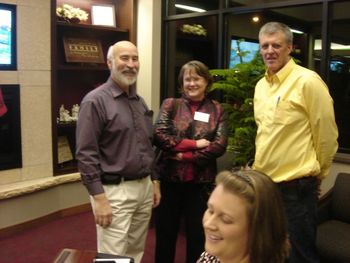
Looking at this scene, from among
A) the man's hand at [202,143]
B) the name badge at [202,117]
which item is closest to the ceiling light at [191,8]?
the name badge at [202,117]

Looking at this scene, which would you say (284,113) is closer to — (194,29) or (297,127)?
(297,127)

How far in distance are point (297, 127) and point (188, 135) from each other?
69 centimetres

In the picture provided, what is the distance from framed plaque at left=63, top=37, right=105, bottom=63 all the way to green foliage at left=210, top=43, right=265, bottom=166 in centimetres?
191

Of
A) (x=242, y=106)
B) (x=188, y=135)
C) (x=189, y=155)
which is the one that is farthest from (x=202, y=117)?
(x=242, y=106)

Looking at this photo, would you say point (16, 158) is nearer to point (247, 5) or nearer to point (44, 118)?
point (44, 118)

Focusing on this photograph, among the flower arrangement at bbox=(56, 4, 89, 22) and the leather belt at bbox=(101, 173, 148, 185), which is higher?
the flower arrangement at bbox=(56, 4, 89, 22)

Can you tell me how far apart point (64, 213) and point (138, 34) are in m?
2.24

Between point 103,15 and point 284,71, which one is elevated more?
point 103,15

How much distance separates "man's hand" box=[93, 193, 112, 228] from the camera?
7.09 feet

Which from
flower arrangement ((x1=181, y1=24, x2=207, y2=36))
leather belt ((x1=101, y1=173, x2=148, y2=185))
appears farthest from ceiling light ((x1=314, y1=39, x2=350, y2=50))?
leather belt ((x1=101, y1=173, x2=148, y2=185))

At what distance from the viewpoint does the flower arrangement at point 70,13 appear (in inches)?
172

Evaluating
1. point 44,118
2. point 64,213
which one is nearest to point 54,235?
point 64,213

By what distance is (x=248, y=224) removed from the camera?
1.16 metres

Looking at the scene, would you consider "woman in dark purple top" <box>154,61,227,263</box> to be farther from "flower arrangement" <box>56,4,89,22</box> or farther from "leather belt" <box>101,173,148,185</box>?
"flower arrangement" <box>56,4,89,22</box>
